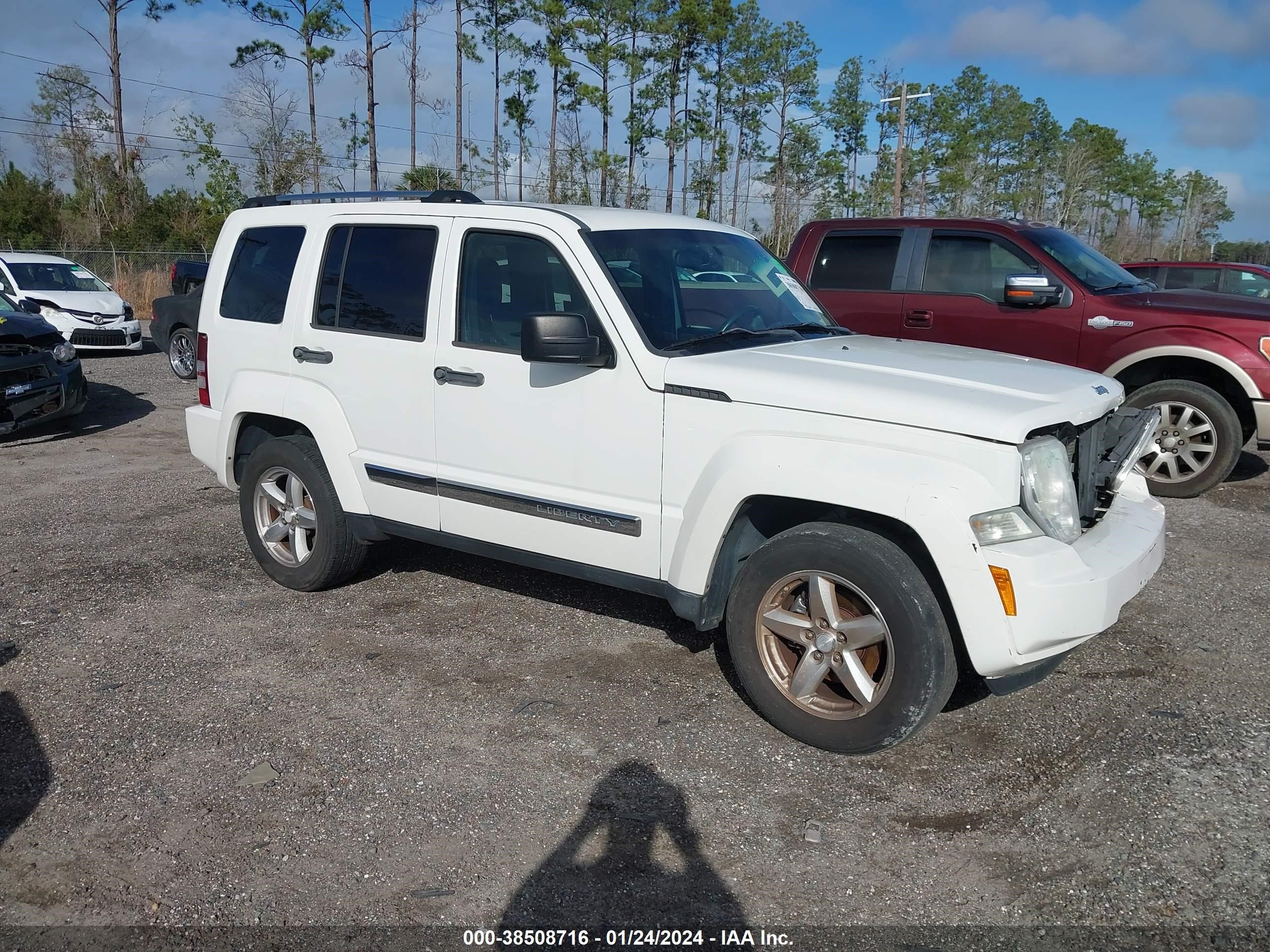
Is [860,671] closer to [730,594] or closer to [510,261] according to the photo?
[730,594]

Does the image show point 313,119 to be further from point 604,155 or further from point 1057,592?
point 1057,592

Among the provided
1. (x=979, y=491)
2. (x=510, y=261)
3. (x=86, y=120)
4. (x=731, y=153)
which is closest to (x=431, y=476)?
(x=510, y=261)

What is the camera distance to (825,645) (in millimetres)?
3545

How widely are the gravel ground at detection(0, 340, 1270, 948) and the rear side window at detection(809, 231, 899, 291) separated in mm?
3471

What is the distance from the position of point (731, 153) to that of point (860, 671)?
167 ft

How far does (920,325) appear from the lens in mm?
7785

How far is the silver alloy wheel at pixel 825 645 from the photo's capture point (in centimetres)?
346

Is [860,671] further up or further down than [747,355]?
further down

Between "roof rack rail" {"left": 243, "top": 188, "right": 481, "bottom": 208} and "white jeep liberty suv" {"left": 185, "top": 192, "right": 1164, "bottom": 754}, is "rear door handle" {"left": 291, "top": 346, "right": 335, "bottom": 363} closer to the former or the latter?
"white jeep liberty suv" {"left": 185, "top": 192, "right": 1164, "bottom": 754}

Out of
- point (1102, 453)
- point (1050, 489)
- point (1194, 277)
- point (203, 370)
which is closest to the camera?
point (1050, 489)

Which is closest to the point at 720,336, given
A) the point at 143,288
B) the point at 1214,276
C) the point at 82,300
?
the point at 1214,276

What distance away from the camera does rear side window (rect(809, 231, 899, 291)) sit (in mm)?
8016

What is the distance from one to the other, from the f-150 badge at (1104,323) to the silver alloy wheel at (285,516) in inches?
225

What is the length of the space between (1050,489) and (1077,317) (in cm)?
466
